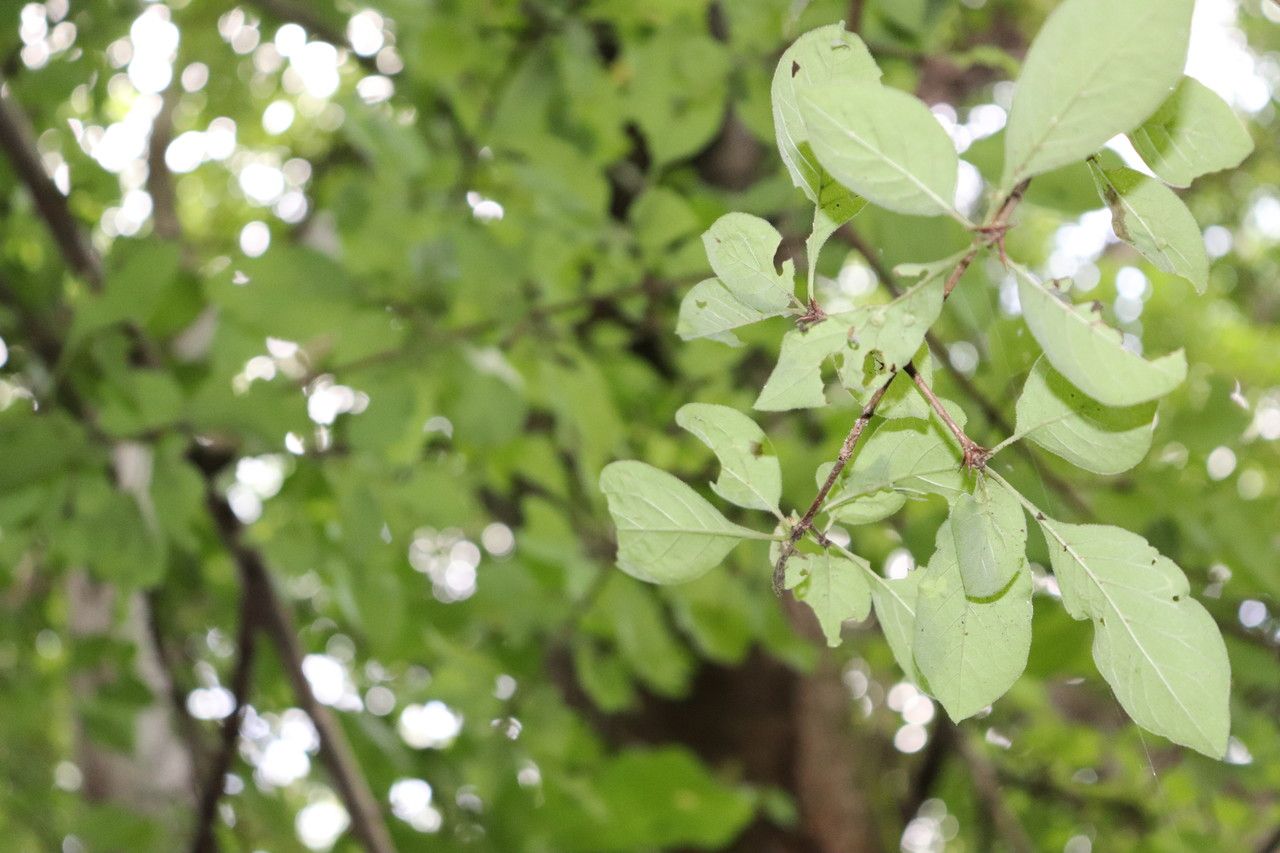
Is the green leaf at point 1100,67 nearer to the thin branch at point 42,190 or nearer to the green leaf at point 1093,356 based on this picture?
the green leaf at point 1093,356

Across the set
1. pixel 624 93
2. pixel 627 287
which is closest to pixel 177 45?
pixel 624 93

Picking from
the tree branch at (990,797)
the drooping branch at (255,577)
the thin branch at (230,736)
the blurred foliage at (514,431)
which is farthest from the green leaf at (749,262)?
the tree branch at (990,797)

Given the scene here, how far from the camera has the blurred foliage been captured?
2.89 feet

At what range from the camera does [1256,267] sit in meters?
3.11

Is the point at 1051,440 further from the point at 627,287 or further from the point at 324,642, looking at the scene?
the point at 324,642

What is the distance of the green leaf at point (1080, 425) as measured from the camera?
280 millimetres

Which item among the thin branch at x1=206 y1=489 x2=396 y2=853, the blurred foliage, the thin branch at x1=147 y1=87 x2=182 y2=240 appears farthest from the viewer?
the thin branch at x1=147 y1=87 x2=182 y2=240

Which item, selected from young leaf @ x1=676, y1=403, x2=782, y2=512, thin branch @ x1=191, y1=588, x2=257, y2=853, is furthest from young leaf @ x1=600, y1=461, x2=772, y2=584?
thin branch @ x1=191, y1=588, x2=257, y2=853

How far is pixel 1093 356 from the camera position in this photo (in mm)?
227

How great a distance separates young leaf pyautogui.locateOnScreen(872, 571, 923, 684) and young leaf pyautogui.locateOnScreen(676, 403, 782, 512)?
0.05 metres

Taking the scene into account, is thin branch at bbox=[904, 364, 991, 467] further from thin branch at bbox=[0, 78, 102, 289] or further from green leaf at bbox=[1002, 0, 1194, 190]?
thin branch at bbox=[0, 78, 102, 289]

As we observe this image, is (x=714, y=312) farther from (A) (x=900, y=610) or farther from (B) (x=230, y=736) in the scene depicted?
(B) (x=230, y=736)

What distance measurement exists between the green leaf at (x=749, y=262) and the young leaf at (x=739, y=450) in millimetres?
39

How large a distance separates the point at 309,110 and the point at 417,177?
1.88 m
